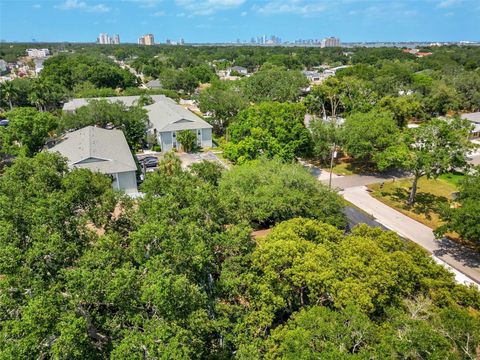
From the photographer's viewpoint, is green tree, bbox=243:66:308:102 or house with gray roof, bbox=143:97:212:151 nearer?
house with gray roof, bbox=143:97:212:151

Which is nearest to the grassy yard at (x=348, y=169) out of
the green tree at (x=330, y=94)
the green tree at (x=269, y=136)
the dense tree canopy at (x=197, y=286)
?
the green tree at (x=269, y=136)

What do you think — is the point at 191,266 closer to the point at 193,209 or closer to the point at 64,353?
the point at 193,209

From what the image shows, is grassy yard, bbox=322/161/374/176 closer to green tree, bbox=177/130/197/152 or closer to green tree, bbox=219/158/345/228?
green tree, bbox=219/158/345/228

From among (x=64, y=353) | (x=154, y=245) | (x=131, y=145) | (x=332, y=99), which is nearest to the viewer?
(x=64, y=353)

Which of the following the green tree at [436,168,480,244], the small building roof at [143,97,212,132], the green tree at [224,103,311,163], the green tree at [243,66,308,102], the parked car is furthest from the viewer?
the green tree at [243,66,308,102]

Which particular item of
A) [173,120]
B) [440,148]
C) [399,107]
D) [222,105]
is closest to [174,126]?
[173,120]

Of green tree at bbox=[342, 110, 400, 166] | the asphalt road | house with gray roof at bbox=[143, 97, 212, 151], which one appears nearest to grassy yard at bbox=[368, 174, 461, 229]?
the asphalt road

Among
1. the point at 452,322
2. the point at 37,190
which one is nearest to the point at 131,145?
the point at 37,190
